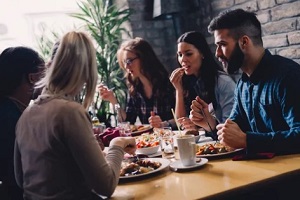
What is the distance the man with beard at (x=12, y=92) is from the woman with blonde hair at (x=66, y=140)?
231mm

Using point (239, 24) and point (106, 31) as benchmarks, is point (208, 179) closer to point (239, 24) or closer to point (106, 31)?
point (239, 24)

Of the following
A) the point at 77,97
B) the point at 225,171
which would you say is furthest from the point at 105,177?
the point at 225,171

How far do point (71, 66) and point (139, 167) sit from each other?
0.50 m

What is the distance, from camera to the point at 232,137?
1.51 m

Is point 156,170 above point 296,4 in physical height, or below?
below

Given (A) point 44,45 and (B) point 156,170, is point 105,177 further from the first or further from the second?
(A) point 44,45

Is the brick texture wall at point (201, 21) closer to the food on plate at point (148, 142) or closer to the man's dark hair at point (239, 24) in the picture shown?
the man's dark hair at point (239, 24)

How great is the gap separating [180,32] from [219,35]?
7.32 ft

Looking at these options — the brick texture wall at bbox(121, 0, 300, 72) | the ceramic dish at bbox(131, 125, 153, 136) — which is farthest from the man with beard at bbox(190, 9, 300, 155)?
the brick texture wall at bbox(121, 0, 300, 72)

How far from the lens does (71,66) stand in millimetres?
1195

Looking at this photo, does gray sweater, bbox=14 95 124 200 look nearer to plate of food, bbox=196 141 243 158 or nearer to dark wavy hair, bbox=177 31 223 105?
plate of food, bbox=196 141 243 158

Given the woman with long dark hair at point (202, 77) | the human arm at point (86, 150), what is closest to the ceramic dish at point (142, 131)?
the woman with long dark hair at point (202, 77)

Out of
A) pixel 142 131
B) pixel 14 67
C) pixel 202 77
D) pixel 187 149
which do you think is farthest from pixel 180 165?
pixel 202 77

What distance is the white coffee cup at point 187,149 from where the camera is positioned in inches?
56.1
